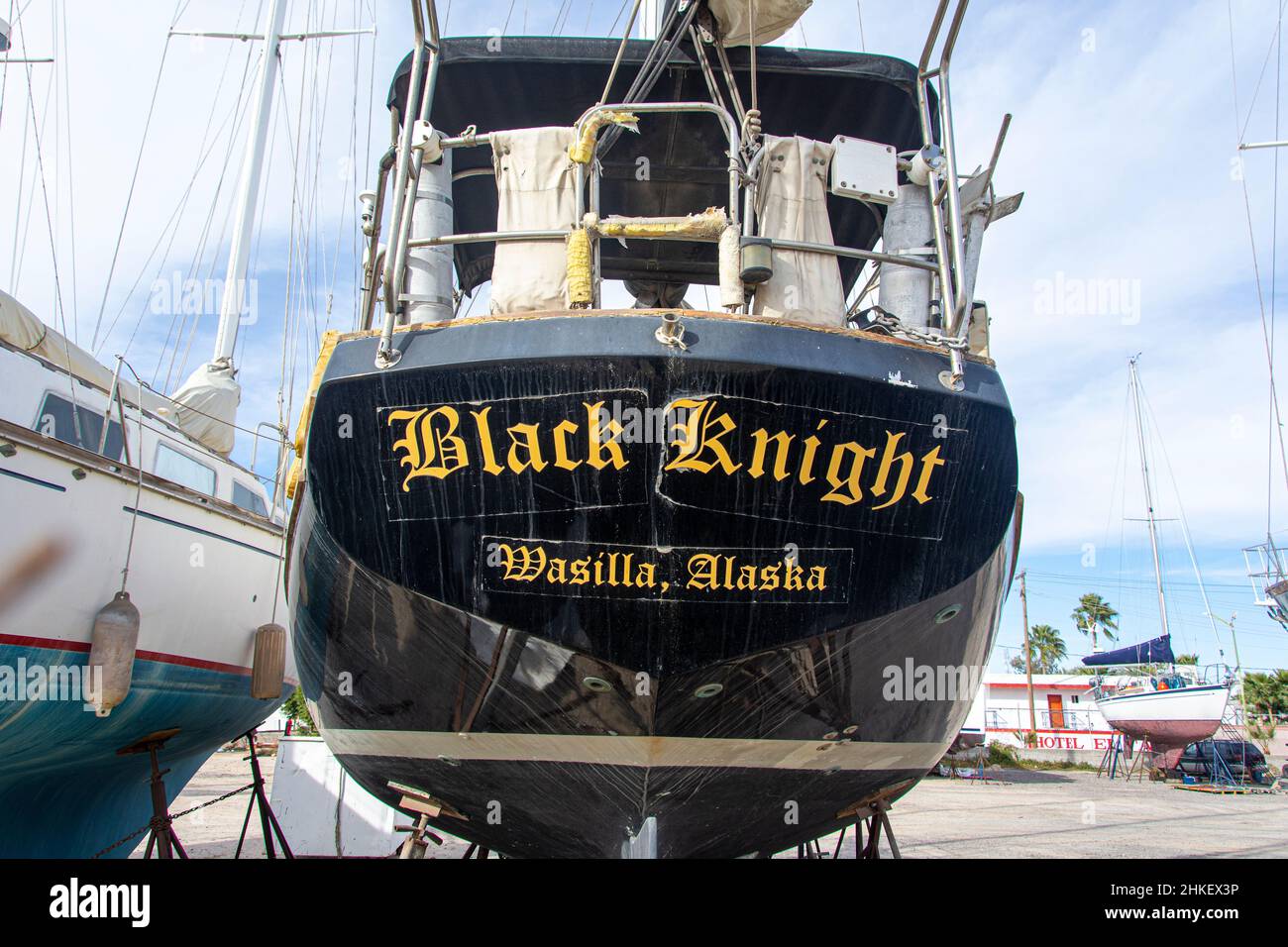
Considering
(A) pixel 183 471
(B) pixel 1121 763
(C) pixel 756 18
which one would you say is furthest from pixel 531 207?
(B) pixel 1121 763

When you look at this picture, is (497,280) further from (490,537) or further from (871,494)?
(871,494)

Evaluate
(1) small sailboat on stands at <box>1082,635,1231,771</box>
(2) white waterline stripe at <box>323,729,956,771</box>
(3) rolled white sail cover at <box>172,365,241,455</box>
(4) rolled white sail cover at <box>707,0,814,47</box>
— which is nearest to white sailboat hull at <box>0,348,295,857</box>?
(3) rolled white sail cover at <box>172,365,241,455</box>

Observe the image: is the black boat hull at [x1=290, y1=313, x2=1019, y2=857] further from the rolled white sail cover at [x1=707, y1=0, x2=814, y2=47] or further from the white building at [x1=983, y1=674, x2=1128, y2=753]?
the white building at [x1=983, y1=674, x2=1128, y2=753]

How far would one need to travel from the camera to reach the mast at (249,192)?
9672 mm

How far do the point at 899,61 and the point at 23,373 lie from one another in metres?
6.22

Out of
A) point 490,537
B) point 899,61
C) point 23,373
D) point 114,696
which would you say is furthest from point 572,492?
point 23,373

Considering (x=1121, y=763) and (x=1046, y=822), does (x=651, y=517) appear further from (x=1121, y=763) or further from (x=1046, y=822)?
(x=1121, y=763)

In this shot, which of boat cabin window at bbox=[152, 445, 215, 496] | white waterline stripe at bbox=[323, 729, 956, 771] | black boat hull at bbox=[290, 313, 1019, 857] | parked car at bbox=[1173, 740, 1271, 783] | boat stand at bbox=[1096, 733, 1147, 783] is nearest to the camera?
black boat hull at bbox=[290, 313, 1019, 857]

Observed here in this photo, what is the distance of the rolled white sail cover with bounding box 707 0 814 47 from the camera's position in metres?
4.01

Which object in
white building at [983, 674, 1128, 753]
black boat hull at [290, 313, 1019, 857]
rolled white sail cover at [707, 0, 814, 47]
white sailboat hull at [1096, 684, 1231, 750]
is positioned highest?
rolled white sail cover at [707, 0, 814, 47]

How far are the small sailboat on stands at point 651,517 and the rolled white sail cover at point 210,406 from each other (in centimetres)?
543

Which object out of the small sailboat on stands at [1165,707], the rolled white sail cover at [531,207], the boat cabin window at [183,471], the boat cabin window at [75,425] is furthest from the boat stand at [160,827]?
the small sailboat on stands at [1165,707]

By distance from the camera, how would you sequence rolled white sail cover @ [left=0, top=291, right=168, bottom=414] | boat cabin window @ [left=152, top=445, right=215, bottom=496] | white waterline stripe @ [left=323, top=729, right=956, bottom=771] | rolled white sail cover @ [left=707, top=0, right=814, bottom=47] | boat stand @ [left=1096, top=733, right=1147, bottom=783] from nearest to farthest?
1. white waterline stripe @ [left=323, top=729, right=956, bottom=771]
2. rolled white sail cover @ [left=707, top=0, right=814, bottom=47]
3. rolled white sail cover @ [left=0, top=291, right=168, bottom=414]
4. boat cabin window @ [left=152, top=445, right=215, bottom=496]
5. boat stand @ [left=1096, top=733, right=1147, bottom=783]

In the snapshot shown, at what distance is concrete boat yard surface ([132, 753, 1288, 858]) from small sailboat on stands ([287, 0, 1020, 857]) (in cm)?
399
